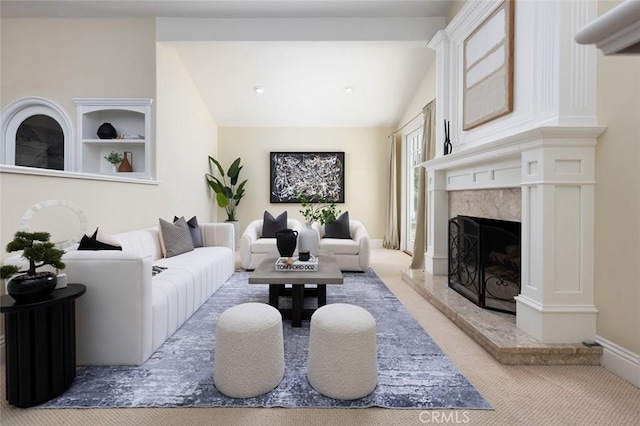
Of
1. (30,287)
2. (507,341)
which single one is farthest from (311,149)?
(30,287)

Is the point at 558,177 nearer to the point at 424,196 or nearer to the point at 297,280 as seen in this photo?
the point at 297,280

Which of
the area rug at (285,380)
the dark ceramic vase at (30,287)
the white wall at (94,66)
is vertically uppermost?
the white wall at (94,66)

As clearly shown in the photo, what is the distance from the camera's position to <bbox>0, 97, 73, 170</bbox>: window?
3.81 m

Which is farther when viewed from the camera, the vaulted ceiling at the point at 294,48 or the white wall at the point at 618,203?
the vaulted ceiling at the point at 294,48

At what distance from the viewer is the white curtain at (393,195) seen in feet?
20.0

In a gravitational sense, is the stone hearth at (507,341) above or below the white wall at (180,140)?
below

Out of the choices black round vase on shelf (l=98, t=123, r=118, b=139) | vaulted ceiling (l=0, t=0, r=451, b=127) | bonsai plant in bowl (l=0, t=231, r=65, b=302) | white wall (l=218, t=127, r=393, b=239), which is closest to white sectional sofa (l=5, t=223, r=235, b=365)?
bonsai plant in bowl (l=0, t=231, r=65, b=302)

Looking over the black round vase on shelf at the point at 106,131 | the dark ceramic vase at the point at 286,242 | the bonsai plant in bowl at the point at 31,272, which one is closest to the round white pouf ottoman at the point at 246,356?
the bonsai plant in bowl at the point at 31,272

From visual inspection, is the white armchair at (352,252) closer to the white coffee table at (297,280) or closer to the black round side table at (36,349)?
the white coffee table at (297,280)

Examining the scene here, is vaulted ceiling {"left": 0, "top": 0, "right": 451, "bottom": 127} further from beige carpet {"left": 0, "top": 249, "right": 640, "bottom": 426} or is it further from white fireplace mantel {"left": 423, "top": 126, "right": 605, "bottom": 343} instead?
beige carpet {"left": 0, "top": 249, "right": 640, "bottom": 426}

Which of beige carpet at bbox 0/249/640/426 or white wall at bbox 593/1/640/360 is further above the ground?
white wall at bbox 593/1/640/360

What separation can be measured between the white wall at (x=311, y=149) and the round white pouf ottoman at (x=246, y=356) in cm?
483

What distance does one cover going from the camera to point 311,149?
6.42m

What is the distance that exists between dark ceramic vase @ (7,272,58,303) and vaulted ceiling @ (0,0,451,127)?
11.0 feet
